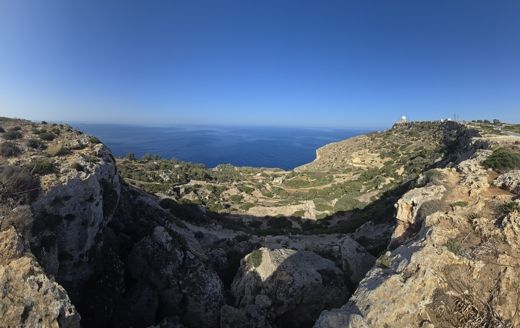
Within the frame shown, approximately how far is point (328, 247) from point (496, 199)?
12.7 metres

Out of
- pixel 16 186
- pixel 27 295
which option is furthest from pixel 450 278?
pixel 16 186

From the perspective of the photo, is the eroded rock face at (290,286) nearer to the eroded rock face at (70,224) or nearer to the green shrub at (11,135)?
the eroded rock face at (70,224)

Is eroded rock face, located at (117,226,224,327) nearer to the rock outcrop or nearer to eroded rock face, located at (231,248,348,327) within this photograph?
eroded rock face, located at (231,248,348,327)

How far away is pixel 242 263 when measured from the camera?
18.4 m

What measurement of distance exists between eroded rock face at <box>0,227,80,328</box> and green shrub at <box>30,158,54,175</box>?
5.12 m

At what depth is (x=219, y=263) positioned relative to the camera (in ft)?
68.9

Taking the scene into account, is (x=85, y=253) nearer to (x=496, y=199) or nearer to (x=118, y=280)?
(x=118, y=280)

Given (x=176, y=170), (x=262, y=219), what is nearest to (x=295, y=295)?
(x=262, y=219)

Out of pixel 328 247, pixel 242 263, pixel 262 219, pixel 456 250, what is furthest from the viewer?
pixel 262 219

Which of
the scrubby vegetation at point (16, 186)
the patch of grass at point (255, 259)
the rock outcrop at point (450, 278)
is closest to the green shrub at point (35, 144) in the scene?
the scrubby vegetation at point (16, 186)

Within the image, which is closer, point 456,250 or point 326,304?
point 456,250

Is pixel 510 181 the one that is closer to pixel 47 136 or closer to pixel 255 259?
pixel 255 259

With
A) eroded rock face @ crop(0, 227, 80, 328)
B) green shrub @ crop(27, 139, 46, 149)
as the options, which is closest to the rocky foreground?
eroded rock face @ crop(0, 227, 80, 328)

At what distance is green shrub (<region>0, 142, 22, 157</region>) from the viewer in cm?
1605
